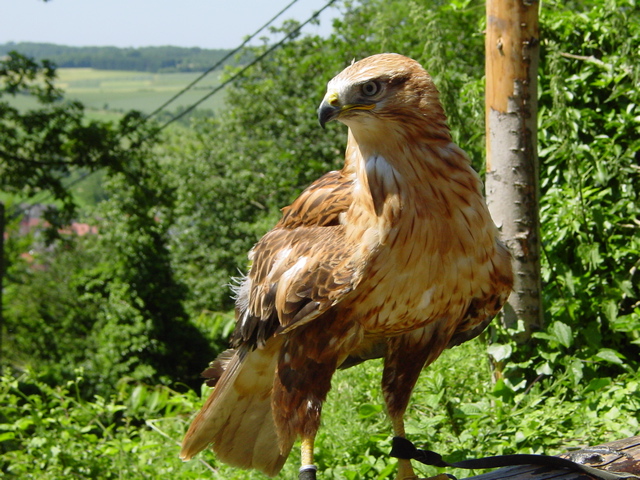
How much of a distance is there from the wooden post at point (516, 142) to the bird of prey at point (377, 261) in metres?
1.13

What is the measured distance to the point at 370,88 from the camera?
216 centimetres

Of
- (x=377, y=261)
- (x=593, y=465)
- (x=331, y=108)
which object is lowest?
(x=593, y=465)

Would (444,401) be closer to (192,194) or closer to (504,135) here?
(504,135)

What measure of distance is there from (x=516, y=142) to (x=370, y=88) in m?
1.86

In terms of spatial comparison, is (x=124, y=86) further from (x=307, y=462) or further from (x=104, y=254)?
(x=307, y=462)

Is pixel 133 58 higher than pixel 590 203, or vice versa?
pixel 133 58

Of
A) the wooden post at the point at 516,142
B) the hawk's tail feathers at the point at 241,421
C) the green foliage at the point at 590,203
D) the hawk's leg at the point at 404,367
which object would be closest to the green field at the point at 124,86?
the green foliage at the point at 590,203

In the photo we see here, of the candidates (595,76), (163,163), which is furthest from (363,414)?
(163,163)

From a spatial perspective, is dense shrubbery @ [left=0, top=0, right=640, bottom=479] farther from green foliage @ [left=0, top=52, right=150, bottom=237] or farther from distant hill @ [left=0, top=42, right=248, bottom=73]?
distant hill @ [left=0, top=42, right=248, bottom=73]

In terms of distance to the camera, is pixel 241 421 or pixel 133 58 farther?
pixel 133 58

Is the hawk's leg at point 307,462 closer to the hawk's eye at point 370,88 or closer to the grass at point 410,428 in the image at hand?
the grass at point 410,428

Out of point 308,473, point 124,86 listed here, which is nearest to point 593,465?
point 308,473

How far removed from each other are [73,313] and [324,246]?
16078 mm

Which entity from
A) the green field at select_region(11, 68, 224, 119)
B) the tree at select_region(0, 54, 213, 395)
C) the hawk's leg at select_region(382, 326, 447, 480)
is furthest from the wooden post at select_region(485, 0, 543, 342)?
the green field at select_region(11, 68, 224, 119)
